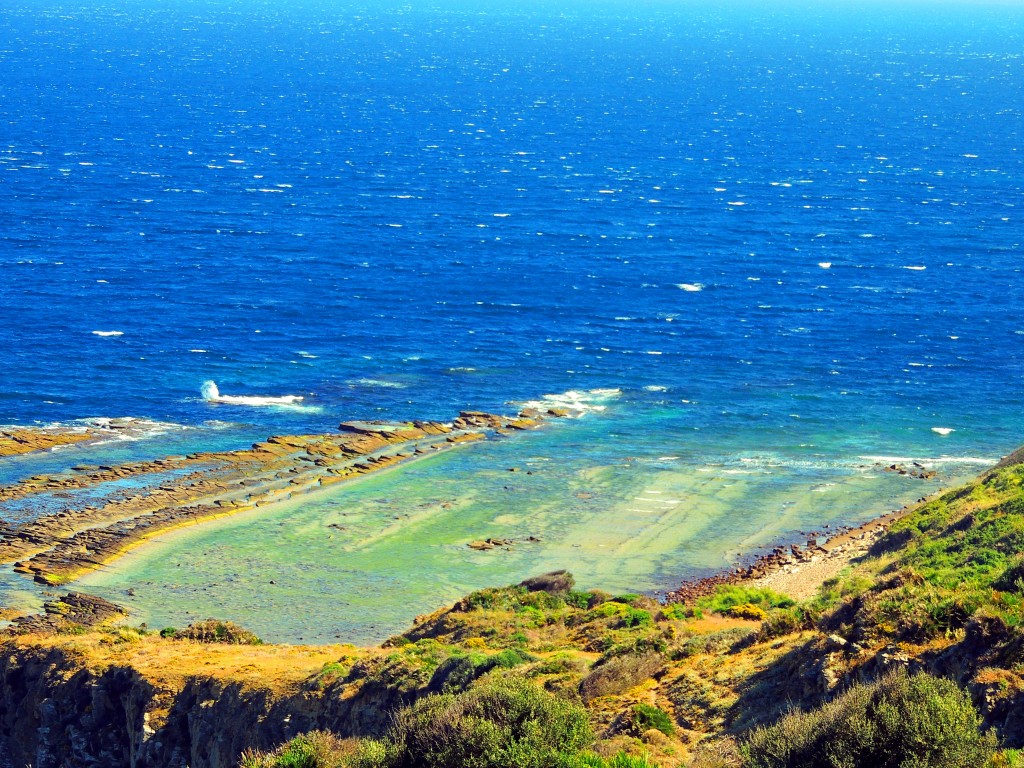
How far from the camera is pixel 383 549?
243ft

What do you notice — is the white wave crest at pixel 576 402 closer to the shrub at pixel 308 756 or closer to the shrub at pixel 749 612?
the shrub at pixel 749 612

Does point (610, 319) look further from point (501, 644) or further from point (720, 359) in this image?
point (501, 644)

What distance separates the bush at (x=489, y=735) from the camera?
32219 mm

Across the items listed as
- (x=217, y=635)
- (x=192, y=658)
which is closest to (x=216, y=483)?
(x=217, y=635)

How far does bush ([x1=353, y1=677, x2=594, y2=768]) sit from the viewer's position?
3222 centimetres

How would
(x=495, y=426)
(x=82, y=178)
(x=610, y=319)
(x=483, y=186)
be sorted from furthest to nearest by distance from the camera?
(x=483, y=186) < (x=82, y=178) < (x=610, y=319) < (x=495, y=426)

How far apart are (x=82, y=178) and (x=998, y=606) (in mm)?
145252

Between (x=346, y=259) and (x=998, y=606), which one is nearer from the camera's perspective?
(x=998, y=606)

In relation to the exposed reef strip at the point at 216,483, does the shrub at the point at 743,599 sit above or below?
→ below

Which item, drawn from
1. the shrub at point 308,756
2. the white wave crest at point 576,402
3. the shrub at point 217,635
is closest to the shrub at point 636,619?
the shrub at point 308,756

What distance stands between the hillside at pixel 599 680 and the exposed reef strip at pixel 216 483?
667 inches

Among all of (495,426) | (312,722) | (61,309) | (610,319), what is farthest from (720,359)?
(312,722)

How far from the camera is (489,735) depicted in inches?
1270

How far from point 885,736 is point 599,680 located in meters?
14.0
